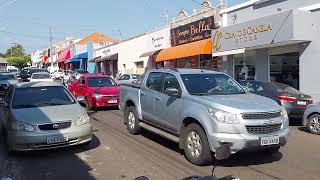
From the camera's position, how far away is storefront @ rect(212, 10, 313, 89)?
17641 millimetres

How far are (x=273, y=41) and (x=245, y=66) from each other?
3930 mm

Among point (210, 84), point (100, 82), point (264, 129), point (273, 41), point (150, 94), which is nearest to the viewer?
point (264, 129)

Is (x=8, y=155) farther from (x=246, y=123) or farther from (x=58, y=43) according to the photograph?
(x=58, y=43)

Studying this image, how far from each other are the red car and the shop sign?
705cm

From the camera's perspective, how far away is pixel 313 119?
12.1 m

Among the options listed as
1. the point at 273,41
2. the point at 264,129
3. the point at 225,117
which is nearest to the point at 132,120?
the point at 225,117

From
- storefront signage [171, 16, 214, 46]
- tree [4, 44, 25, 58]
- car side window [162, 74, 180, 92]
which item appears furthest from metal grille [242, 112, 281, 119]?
tree [4, 44, 25, 58]

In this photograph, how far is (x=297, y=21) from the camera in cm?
1750

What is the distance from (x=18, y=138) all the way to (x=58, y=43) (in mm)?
97667

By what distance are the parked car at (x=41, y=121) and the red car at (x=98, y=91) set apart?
A: 716 cm

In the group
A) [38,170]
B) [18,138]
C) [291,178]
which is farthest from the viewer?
[18,138]

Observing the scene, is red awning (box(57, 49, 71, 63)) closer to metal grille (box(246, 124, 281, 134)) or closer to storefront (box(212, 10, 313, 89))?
storefront (box(212, 10, 313, 89))

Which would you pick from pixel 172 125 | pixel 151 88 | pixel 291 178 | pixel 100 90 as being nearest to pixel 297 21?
pixel 100 90

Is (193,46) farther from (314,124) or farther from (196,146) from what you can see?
(196,146)
